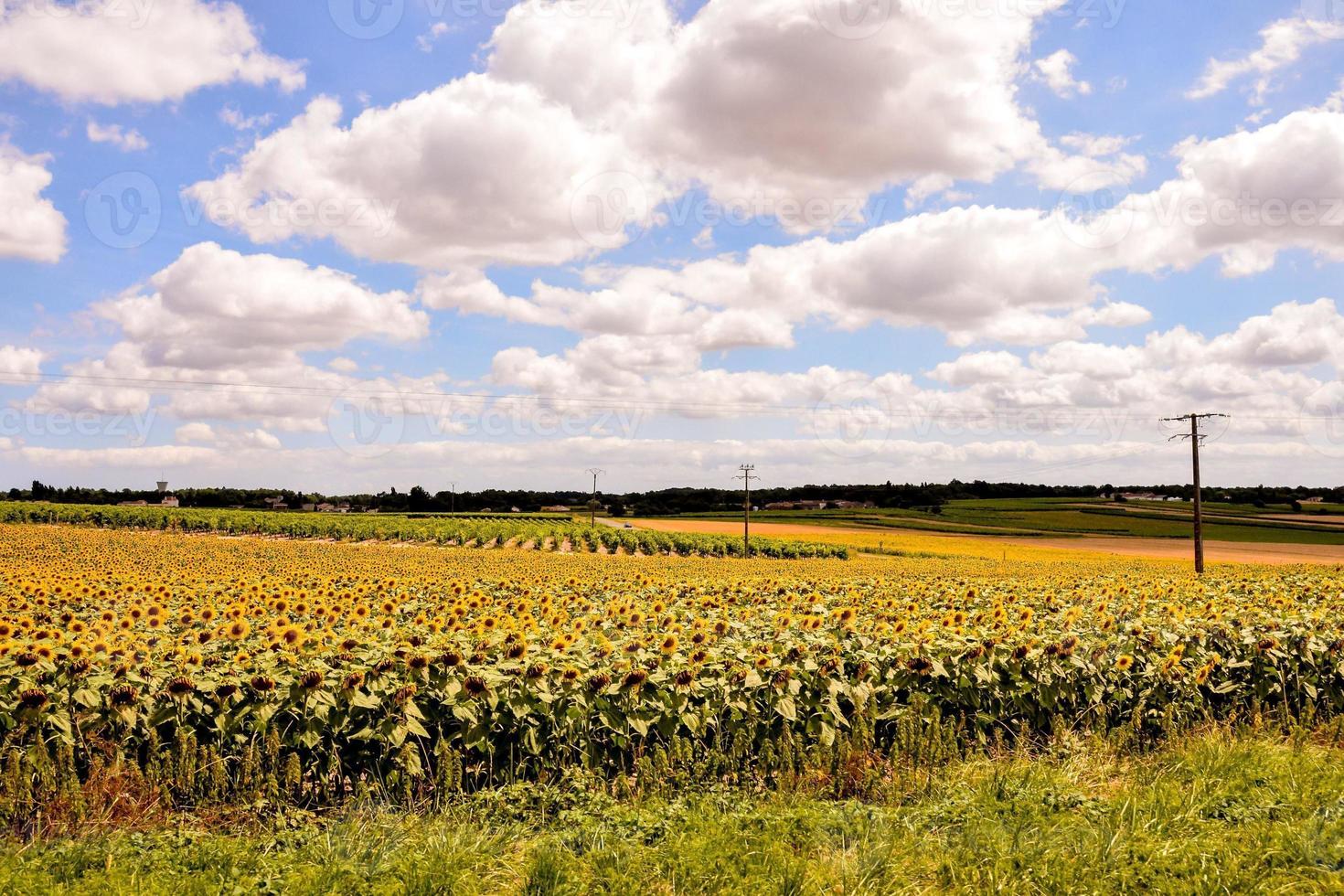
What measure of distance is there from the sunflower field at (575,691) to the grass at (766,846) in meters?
0.36

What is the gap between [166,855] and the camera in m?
4.38

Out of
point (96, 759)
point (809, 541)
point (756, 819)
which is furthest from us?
point (809, 541)

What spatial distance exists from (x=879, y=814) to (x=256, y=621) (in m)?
5.83

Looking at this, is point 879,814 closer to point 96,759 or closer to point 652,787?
point 652,787

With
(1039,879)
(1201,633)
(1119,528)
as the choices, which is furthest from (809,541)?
(1039,879)

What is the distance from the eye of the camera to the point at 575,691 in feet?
18.2

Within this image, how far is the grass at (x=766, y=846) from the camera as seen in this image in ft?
13.4

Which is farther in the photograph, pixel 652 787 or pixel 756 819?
pixel 652 787

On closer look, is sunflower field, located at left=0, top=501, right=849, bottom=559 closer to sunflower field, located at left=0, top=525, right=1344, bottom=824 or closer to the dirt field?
the dirt field

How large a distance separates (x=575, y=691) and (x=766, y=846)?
1.69 m

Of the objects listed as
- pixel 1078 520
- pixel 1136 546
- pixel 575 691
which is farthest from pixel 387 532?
pixel 1078 520

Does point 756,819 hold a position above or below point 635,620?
below

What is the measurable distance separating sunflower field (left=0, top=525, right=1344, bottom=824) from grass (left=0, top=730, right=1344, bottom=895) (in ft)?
1.18

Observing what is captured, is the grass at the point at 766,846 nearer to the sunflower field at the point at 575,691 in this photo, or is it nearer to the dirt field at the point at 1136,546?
the sunflower field at the point at 575,691
